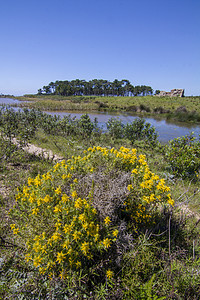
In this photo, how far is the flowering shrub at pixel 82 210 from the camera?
1.48m

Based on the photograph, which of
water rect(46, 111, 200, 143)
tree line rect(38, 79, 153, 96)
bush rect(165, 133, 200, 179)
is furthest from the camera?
tree line rect(38, 79, 153, 96)

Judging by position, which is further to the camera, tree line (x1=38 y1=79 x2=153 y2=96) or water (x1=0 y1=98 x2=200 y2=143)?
tree line (x1=38 y1=79 x2=153 y2=96)

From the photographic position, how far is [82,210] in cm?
171

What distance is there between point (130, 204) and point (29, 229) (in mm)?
1297

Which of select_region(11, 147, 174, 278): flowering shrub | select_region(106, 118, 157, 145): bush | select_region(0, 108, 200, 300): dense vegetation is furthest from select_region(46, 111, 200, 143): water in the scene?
select_region(0, 108, 200, 300): dense vegetation

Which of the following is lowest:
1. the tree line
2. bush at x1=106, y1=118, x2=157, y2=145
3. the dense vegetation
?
the dense vegetation

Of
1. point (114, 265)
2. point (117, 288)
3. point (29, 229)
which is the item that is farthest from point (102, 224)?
point (29, 229)

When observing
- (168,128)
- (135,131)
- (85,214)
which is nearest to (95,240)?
(85,214)

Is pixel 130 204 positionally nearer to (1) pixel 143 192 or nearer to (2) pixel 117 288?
(1) pixel 143 192

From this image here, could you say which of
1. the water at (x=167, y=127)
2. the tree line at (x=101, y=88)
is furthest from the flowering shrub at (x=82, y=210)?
the tree line at (x=101, y=88)

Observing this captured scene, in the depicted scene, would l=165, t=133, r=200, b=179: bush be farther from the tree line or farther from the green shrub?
the tree line

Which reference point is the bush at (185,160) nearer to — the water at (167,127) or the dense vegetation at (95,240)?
the dense vegetation at (95,240)

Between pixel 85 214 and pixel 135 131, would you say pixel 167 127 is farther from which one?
pixel 85 214

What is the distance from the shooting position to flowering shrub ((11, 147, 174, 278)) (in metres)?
1.48
